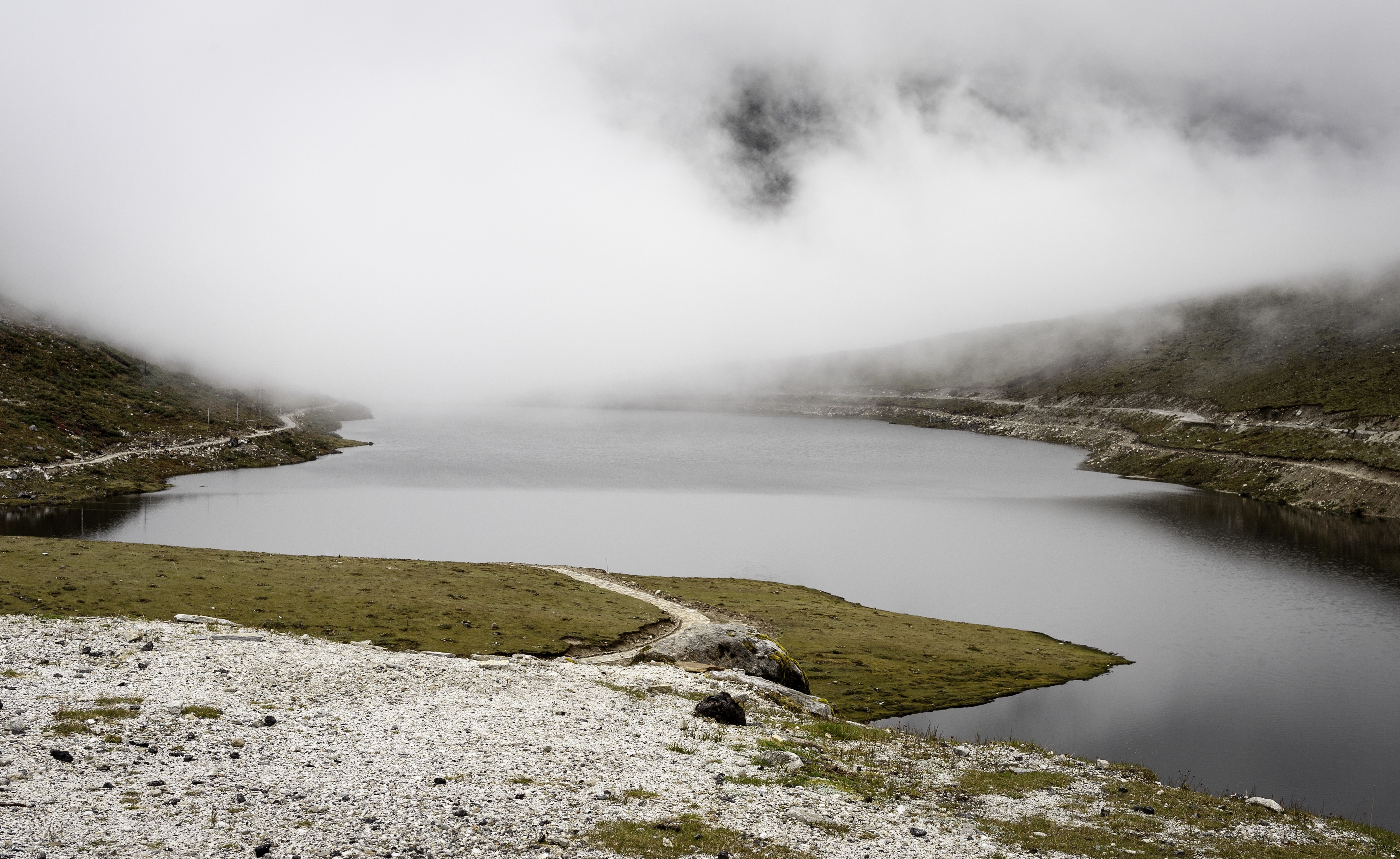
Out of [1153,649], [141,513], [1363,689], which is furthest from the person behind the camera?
[141,513]

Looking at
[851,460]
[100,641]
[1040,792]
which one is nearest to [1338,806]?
[1040,792]

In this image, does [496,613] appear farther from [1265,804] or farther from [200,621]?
[1265,804]

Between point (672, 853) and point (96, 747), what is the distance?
13.2 metres

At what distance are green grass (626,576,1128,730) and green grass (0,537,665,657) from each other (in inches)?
349

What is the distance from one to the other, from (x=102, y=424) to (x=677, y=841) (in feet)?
493

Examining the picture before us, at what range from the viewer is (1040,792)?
71.9ft

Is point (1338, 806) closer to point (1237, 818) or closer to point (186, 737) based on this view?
point (1237, 818)

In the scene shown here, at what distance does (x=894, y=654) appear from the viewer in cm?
4712

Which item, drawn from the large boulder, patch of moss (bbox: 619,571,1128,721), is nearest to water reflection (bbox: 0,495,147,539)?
patch of moss (bbox: 619,571,1128,721)

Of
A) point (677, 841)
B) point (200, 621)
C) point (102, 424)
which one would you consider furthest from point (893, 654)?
point (102, 424)

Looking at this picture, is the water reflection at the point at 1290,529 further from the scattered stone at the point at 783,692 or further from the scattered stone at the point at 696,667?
the scattered stone at the point at 696,667

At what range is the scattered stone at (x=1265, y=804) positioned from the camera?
2172 centimetres

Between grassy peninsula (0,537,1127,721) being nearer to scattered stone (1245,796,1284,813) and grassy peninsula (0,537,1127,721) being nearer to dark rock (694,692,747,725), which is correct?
dark rock (694,692,747,725)

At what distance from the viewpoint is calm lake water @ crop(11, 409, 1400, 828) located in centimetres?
3753
